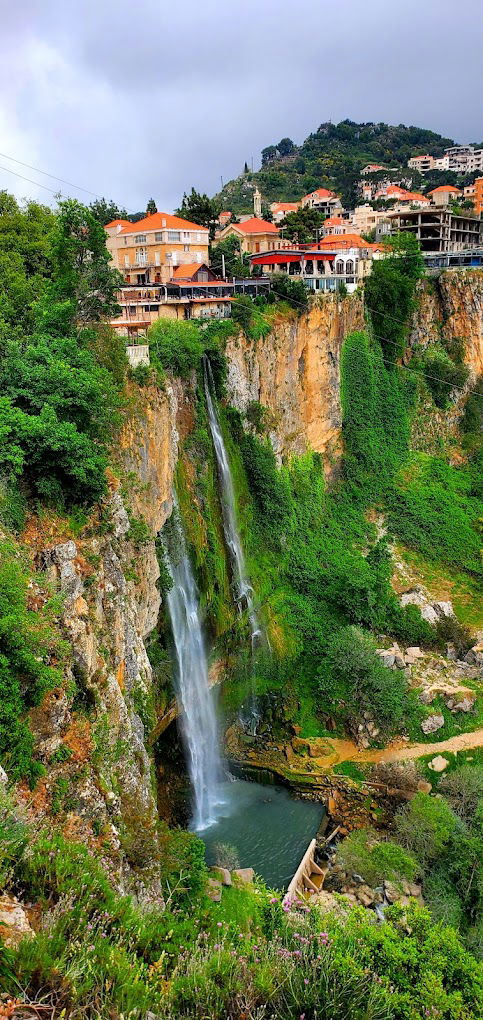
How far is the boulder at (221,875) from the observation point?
16.8m

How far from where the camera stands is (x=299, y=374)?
103 ft

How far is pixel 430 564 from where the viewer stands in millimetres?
31969

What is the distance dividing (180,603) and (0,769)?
1276 cm

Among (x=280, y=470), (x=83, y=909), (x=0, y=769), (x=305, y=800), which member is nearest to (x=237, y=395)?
(x=280, y=470)

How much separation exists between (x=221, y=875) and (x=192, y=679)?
6441mm

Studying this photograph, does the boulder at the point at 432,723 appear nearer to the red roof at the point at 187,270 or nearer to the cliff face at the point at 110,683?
the cliff face at the point at 110,683

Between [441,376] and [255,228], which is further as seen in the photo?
[255,228]

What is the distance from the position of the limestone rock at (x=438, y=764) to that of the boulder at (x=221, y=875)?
834 cm

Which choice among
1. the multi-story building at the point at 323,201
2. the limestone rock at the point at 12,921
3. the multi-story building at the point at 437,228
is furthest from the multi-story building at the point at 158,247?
the multi-story building at the point at 323,201

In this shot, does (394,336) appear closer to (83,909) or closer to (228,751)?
(228,751)

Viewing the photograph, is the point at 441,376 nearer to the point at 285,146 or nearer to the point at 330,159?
the point at 330,159

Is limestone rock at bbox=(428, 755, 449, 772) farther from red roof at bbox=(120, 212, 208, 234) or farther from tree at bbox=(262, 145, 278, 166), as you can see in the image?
tree at bbox=(262, 145, 278, 166)

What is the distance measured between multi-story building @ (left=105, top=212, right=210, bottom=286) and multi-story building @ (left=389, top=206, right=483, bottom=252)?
1614 cm

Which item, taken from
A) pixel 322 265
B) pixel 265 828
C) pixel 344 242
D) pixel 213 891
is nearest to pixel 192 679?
pixel 265 828
